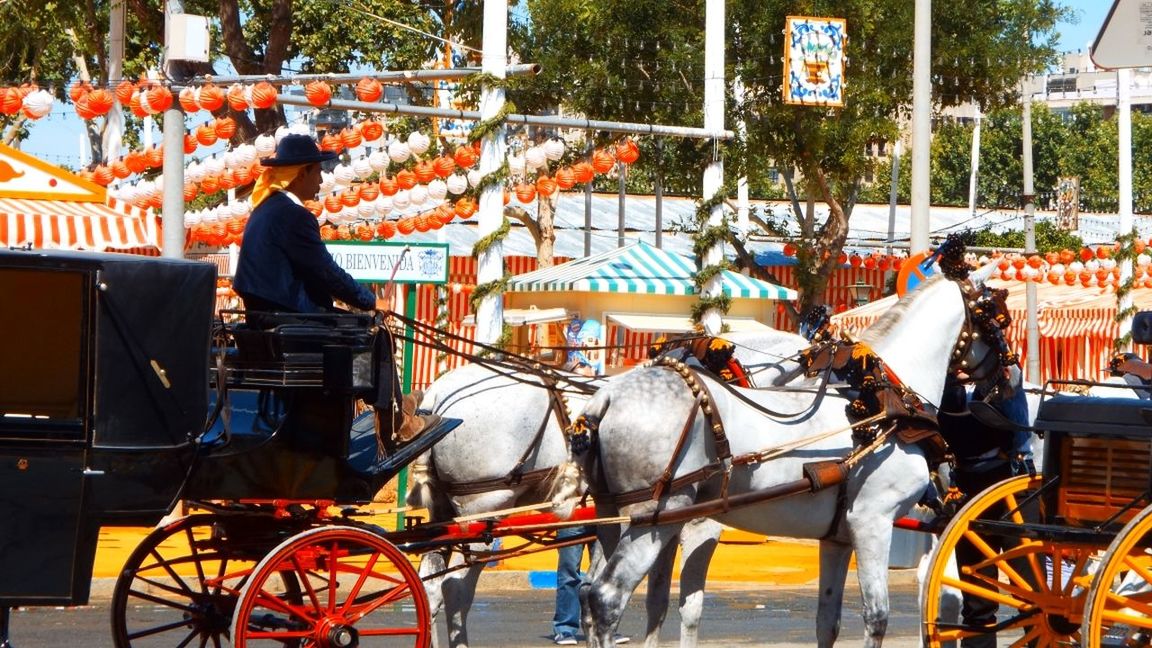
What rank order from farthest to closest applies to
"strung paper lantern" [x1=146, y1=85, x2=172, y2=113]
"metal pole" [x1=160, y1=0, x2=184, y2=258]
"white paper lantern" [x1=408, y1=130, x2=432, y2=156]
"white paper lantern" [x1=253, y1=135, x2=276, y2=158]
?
"white paper lantern" [x1=408, y1=130, x2=432, y2=156] < "white paper lantern" [x1=253, y1=135, x2=276, y2=158] < "strung paper lantern" [x1=146, y1=85, x2=172, y2=113] < "metal pole" [x1=160, y1=0, x2=184, y2=258]

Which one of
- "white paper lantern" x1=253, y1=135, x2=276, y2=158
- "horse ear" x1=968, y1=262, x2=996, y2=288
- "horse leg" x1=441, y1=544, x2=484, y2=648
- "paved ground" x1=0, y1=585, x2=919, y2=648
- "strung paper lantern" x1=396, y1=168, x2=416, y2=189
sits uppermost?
"white paper lantern" x1=253, y1=135, x2=276, y2=158

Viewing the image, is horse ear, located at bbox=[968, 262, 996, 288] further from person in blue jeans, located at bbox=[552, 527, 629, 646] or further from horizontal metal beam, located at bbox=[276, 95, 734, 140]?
horizontal metal beam, located at bbox=[276, 95, 734, 140]

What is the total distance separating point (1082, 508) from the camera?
729cm

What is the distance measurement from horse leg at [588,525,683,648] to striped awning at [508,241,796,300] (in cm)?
1155

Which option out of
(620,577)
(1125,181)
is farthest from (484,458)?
(1125,181)

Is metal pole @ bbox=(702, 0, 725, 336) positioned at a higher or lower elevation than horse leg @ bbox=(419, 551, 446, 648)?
higher

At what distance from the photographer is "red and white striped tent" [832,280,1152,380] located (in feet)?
85.3

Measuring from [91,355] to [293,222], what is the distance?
1.26m

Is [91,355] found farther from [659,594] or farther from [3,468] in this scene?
[659,594]

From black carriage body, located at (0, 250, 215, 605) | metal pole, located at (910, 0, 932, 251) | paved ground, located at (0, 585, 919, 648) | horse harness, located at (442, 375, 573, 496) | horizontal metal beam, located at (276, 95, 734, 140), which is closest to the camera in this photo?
black carriage body, located at (0, 250, 215, 605)

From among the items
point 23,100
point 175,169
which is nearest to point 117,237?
point 175,169

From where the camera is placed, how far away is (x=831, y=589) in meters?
8.52

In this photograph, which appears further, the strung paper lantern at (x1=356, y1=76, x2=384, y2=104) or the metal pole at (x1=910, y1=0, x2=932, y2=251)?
the metal pole at (x1=910, y1=0, x2=932, y2=251)

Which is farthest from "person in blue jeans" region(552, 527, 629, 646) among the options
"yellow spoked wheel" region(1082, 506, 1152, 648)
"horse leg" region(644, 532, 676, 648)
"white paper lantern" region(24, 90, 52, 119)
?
"white paper lantern" region(24, 90, 52, 119)
